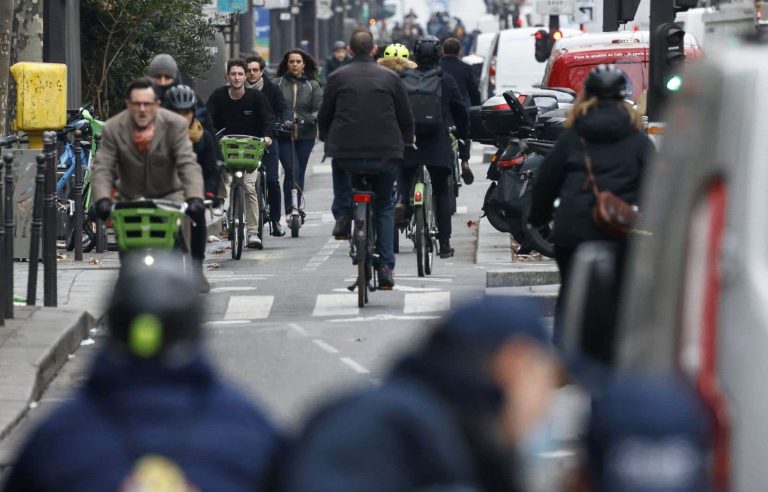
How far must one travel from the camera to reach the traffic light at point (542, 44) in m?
35.1

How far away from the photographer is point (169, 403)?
352 cm

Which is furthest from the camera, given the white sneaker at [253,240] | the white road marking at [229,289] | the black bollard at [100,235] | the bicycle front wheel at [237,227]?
the white sneaker at [253,240]

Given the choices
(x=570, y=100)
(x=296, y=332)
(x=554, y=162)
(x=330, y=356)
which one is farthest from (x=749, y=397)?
(x=570, y=100)

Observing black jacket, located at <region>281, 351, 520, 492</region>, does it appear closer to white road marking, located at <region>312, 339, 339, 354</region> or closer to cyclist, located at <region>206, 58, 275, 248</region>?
white road marking, located at <region>312, 339, 339, 354</region>

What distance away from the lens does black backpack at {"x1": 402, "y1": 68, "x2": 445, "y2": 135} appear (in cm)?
1492

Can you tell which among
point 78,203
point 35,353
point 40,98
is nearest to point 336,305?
point 78,203

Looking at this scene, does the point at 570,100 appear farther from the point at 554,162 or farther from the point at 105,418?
the point at 105,418

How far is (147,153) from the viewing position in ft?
37.9

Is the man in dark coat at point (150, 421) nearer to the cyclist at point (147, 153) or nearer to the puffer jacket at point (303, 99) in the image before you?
the cyclist at point (147, 153)

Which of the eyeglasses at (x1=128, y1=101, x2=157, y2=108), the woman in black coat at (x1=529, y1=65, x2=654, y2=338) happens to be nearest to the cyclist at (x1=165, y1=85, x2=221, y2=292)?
the eyeglasses at (x1=128, y1=101, x2=157, y2=108)

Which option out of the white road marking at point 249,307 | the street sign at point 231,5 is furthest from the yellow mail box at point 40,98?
the street sign at point 231,5

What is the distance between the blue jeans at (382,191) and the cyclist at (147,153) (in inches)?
70.6

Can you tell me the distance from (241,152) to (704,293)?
43.1 ft

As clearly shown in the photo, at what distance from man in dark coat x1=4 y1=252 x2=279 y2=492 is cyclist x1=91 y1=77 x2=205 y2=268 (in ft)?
25.6
